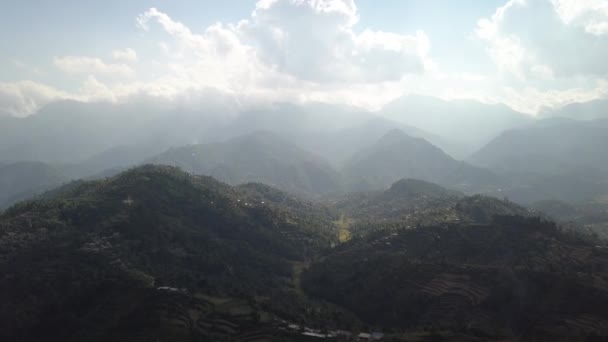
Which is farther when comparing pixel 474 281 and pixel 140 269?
pixel 140 269

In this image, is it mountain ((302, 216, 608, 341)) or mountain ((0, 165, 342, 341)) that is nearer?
mountain ((0, 165, 342, 341))

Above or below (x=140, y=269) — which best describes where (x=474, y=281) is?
above

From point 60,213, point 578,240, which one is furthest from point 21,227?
point 578,240

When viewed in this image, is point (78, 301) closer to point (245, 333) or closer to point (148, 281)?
point (148, 281)

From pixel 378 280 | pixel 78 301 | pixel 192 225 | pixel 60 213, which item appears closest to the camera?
pixel 78 301
